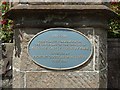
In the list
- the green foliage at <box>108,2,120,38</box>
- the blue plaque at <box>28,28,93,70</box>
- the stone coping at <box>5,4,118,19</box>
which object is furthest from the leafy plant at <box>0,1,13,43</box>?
the green foliage at <box>108,2,120,38</box>

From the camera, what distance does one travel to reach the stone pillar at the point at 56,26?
386 cm

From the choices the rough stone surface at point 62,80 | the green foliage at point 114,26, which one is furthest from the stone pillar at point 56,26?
the green foliage at point 114,26

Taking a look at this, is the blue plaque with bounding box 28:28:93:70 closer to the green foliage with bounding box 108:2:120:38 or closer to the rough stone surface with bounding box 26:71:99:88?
the rough stone surface with bounding box 26:71:99:88

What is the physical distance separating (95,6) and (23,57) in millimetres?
1102

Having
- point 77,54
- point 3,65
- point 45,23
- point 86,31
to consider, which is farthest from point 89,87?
point 3,65

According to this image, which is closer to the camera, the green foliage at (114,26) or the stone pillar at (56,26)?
the stone pillar at (56,26)

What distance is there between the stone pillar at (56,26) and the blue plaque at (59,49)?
0.06 metres

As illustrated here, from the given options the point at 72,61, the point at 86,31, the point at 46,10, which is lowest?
the point at 72,61

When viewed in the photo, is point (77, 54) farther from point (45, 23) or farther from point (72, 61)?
point (45, 23)

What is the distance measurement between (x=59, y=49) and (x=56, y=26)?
0.96 ft

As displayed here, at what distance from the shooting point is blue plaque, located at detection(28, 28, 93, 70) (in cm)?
386

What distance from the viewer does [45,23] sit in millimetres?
3902

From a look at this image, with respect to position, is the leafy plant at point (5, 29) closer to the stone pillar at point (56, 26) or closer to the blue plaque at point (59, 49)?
the stone pillar at point (56, 26)

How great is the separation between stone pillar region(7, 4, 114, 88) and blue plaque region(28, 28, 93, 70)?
59mm
